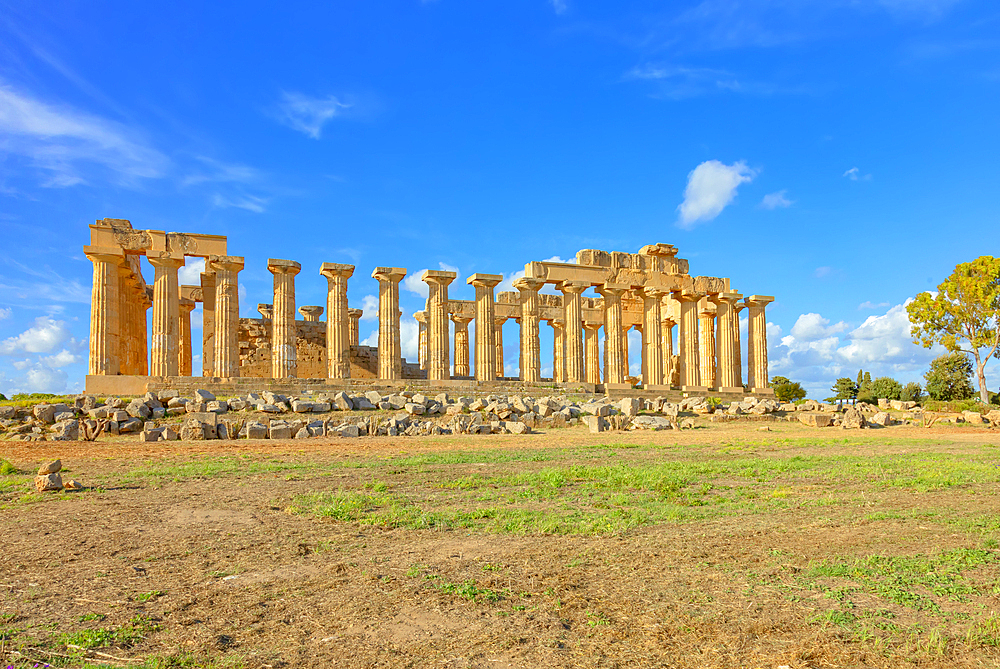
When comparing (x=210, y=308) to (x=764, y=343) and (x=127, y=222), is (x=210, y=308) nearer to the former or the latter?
(x=127, y=222)

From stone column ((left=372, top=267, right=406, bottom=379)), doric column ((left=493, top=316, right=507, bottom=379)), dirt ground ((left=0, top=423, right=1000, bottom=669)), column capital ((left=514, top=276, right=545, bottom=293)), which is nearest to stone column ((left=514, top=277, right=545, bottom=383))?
column capital ((left=514, top=276, right=545, bottom=293))

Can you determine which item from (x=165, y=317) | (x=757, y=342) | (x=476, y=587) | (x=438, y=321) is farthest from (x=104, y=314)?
(x=757, y=342)

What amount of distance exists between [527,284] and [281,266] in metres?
12.3

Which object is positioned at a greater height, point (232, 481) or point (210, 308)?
point (210, 308)

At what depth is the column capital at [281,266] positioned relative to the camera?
33000 millimetres

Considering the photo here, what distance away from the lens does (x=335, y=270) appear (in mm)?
33781

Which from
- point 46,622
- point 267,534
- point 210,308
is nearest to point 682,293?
point 210,308

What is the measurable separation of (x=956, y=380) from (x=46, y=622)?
54391 millimetres

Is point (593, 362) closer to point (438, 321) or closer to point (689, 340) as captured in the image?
point (689, 340)

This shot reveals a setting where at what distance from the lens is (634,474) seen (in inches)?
463

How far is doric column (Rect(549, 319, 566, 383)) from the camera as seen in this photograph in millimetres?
37975

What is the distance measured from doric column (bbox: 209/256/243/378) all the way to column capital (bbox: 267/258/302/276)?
53.4 inches

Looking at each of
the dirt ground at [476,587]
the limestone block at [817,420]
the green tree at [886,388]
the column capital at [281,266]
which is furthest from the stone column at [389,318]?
the green tree at [886,388]

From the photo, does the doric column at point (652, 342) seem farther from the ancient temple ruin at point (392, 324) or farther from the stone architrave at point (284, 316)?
the stone architrave at point (284, 316)
